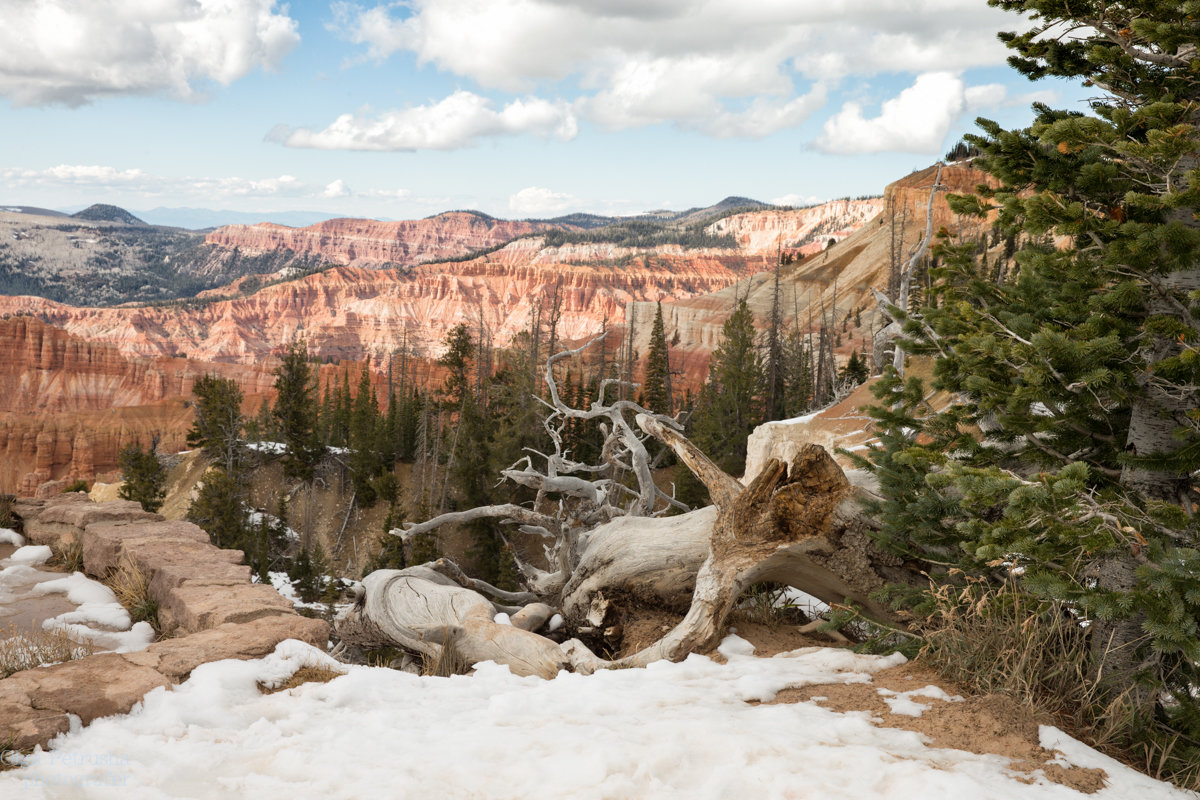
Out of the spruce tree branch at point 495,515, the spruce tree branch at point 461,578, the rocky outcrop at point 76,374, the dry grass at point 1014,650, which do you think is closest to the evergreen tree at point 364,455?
the spruce tree branch at point 461,578

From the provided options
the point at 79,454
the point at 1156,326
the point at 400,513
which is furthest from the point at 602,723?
the point at 79,454

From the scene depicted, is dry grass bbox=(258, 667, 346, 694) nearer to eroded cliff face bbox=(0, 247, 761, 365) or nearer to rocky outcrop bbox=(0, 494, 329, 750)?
rocky outcrop bbox=(0, 494, 329, 750)

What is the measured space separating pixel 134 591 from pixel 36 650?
6.18 feet

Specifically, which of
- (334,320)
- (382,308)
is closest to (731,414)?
(382,308)

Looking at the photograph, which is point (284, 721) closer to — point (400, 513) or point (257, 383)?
point (400, 513)

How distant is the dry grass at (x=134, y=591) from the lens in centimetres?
707

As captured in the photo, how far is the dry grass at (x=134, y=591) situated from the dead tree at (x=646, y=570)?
2.12 m

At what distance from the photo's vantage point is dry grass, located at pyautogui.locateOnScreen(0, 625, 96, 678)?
5178 mm

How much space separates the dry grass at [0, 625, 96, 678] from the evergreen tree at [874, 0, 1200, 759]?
6595 mm

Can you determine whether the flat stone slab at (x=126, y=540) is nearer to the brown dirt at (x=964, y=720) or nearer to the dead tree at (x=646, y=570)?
the dead tree at (x=646, y=570)

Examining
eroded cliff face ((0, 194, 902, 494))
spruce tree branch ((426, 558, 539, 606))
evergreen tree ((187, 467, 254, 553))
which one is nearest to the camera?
spruce tree branch ((426, 558, 539, 606))

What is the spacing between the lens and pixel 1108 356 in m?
4.27

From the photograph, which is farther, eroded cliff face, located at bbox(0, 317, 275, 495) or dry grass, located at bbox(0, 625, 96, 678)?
eroded cliff face, located at bbox(0, 317, 275, 495)

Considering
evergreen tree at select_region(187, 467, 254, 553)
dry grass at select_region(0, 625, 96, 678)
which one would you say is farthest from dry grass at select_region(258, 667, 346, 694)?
evergreen tree at select_region(187, 467, 254, 553)
